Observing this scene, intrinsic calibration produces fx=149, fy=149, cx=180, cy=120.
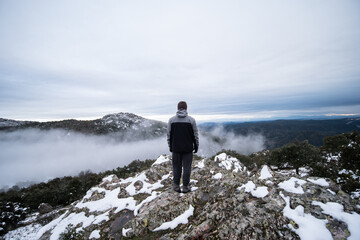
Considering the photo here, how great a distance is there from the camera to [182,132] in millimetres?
7488

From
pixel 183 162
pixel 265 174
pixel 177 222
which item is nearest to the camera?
pixel 177 222

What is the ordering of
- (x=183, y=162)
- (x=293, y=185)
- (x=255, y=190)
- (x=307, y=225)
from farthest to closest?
1. (x=183, y=162)
2. (x=255, y=190)
3. (x=293, y=185)
4. (x=307, y=225)

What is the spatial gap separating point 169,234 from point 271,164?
33.0 metres

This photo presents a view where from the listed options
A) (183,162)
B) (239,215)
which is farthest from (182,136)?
(239,215)

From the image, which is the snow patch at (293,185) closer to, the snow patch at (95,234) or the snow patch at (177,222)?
the snow patch at (177,222)

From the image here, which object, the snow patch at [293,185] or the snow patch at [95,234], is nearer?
the snow patch at [293,185]

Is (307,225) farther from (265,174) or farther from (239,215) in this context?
(265,174)

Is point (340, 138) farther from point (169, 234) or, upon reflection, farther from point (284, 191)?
point (169, 234)

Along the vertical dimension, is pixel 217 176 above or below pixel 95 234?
above

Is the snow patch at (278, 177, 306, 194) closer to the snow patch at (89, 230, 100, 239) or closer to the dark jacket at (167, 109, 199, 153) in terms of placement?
the dark jacket at (167, 109, 199, 153)

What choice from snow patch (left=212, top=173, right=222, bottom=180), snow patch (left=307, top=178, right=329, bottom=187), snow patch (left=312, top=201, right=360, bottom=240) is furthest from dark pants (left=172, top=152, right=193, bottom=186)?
snow patch (left=307, top=178, right=329, bottom=187)

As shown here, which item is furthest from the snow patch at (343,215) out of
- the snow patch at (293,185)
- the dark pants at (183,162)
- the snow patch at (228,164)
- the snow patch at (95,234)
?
the snow patch at (228,164)

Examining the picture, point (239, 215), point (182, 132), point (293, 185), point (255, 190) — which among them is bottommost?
point (239, 215)

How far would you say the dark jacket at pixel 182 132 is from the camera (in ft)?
24.6
